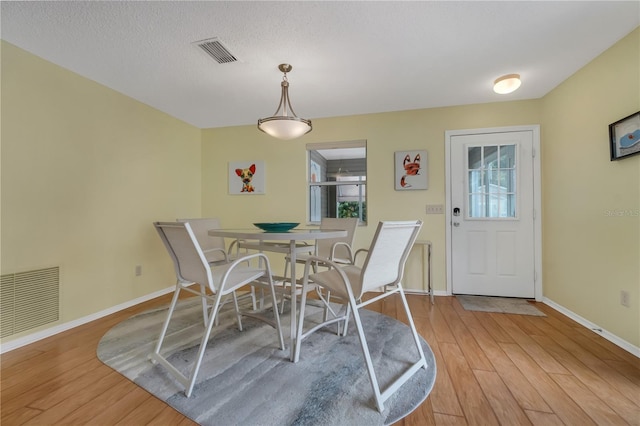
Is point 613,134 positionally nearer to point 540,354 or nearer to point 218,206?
point 540,354

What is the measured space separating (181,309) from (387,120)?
317 cm

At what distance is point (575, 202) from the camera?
243 centimetres


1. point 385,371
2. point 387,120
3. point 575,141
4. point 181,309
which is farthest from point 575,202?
point 181,309

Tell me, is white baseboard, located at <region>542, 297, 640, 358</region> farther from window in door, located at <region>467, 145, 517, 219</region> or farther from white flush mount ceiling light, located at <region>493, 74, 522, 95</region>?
white flush mount ceiling light, located at <region>493, 74, 522, 95</region>

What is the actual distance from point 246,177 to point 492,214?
3179mm

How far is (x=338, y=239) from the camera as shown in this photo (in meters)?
2.71

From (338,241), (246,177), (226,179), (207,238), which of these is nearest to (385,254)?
(338,241)

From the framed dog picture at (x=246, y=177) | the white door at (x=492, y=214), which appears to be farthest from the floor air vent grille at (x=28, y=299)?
the white door at (x=492, y=214)

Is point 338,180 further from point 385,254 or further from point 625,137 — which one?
point 625,137

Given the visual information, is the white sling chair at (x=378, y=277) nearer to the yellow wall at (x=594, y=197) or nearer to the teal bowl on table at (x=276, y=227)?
the teal bowl on table at (x=276, y=227)

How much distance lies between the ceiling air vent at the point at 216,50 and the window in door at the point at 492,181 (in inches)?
108

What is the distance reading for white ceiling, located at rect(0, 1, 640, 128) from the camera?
166 centimetres

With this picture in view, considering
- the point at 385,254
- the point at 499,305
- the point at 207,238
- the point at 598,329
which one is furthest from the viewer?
the point at 499,305

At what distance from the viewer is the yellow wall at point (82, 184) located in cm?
199
